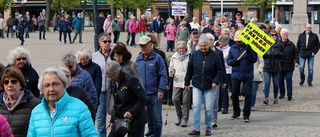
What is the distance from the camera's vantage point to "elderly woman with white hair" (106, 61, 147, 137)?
866cm

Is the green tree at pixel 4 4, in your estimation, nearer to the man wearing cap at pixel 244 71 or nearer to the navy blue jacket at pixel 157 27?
the navy blue jacket at pixel 157 27

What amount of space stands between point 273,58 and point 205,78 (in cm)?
463

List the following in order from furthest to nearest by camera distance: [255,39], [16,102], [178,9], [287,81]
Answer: [178,9] → [287,81] → [255,39] → [16,102]

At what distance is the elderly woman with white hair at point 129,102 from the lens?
866 centimetres

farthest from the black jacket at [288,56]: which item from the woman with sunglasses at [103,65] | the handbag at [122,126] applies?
the handbag at [122,126]

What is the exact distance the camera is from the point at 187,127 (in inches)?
516

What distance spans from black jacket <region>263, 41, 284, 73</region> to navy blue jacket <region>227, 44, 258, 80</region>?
8.36 ft

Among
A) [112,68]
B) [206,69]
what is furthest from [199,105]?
[112,68]

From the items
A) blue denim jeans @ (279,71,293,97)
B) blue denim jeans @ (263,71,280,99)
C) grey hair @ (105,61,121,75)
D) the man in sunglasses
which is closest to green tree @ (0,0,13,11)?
blue denim jeans @ (279,71,293,97)

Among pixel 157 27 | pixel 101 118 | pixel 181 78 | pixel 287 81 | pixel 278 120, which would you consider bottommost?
pixel 278 120

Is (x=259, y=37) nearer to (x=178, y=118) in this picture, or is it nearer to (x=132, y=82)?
(x=178, y=118)

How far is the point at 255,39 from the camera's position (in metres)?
13.9

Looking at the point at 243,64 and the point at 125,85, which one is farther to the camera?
the point at 243,64

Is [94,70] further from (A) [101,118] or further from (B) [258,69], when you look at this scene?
(B) [258,69]
